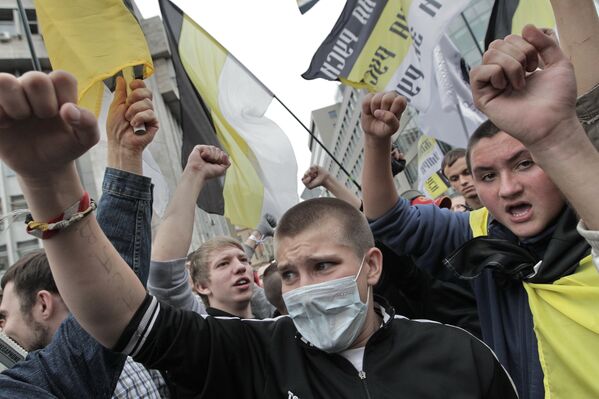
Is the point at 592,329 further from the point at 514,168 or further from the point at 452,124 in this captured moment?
the point at 452,124

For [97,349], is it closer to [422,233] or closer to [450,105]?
[422,233]

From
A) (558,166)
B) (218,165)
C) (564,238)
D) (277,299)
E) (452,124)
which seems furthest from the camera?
(452,124)

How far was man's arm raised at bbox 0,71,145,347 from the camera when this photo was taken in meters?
1.00

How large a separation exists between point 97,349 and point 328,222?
98 centimetres

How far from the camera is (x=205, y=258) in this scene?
3.42 meters

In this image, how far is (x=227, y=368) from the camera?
1.67 meters

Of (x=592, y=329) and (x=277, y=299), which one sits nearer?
(x=592, y=329)

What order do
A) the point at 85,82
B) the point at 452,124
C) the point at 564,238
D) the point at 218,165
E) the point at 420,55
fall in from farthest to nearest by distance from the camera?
the point at 452,124
the point at 420,55
the point at 85,82
the point at 218,165
the point at 564,238

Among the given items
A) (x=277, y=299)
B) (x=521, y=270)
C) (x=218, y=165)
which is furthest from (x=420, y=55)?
(x=521, y=270)

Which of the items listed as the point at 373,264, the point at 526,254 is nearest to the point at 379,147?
the point at 373,264

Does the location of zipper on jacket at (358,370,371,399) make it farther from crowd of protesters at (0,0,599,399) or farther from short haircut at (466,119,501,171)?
short haircut at (466,119,501,171)

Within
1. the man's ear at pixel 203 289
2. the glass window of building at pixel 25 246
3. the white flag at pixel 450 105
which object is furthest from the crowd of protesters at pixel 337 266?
the glass window of building at pixel 25 246

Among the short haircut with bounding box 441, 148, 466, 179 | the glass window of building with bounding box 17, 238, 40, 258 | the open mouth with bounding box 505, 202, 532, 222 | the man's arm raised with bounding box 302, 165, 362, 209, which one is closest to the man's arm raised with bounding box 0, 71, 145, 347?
the open mouth with bounding box 505, 202, 532, 222

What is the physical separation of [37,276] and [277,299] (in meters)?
2.22
